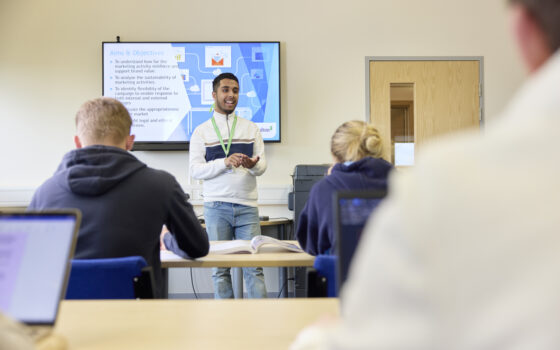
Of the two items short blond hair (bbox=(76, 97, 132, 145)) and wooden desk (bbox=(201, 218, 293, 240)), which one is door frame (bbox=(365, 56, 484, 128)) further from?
short blond hair (bbox=(76, 97, 132, 145))

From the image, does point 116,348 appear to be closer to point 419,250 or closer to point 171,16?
point 419,250

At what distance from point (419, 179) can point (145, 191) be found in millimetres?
1565

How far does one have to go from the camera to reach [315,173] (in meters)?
4.02

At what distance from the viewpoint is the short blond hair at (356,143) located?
2.19 meters

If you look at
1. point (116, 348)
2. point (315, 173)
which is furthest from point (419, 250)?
point (315, 173)

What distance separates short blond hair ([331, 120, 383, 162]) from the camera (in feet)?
7.18

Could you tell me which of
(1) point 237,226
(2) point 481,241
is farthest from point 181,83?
(2) point 481,241

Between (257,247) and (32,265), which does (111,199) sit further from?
(32,265)

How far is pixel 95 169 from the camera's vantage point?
1.78 metres

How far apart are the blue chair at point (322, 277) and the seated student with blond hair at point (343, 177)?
0.31 m

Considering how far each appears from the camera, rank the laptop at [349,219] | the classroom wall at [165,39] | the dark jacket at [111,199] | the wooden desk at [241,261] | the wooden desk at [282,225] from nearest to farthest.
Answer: the laptop at [349,219]
the dark jacket at [111,199]
the wooden desk at [241,261]
the wooden desk at [282,225]
the classroom wall at [165,39]

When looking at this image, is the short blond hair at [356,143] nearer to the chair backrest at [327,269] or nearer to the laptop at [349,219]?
the chair backrest at [327,269]

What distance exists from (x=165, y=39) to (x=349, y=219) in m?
3.93

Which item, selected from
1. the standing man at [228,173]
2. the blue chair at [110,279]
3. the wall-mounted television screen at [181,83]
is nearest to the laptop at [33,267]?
the blue chair at [110,279]
